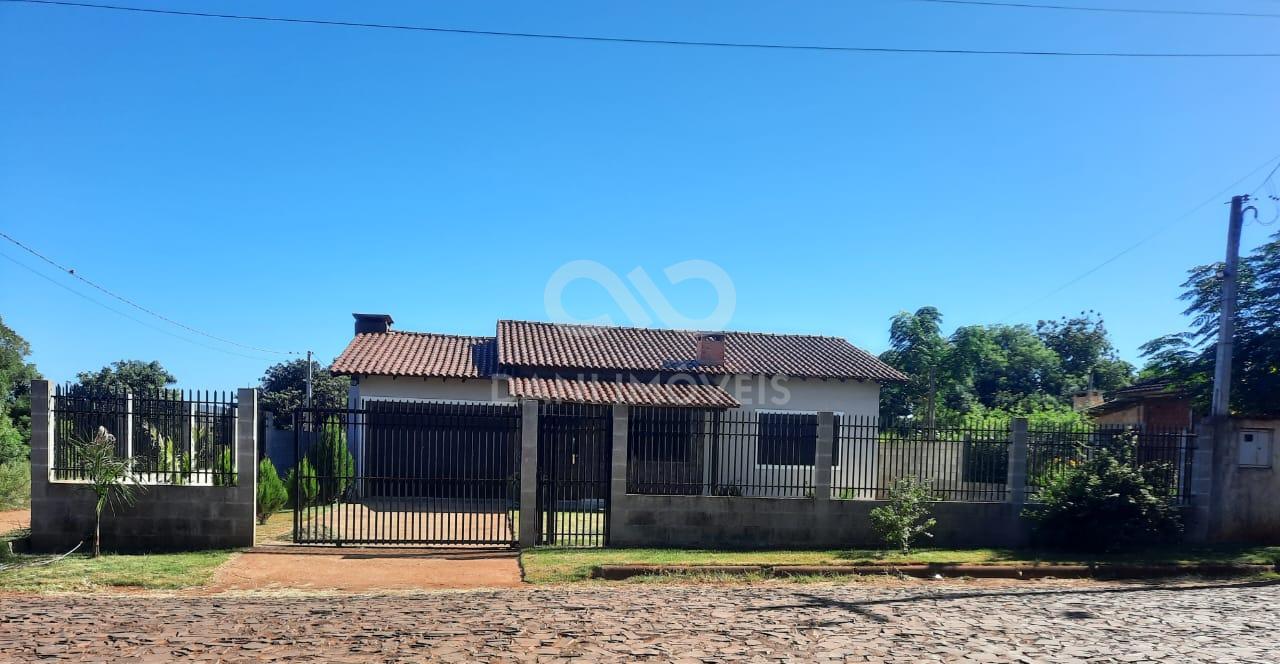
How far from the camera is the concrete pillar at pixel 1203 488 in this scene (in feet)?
37.8

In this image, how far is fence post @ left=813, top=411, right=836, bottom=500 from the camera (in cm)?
1109

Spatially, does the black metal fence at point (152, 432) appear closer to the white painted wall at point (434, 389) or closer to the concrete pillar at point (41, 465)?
the concrete pillar at point (41, 465)

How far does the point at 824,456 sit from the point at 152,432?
928 centimetres

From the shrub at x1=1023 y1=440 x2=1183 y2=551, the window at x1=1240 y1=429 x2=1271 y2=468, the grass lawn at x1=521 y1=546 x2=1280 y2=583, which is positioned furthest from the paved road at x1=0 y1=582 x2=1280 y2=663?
the window at x1=1240 y1=429 x2=1271 y2=468

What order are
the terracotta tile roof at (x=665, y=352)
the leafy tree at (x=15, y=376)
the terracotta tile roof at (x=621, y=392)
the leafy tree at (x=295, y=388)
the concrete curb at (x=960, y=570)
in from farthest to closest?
the leafy tree at (x=295, y=388), the leafy tree at (x=15, y=376), the terracotta tile roof at (x=665, y=352), the terracotta tile roof at (x=621, y=392), the concrete curb at (x=960, y=570)

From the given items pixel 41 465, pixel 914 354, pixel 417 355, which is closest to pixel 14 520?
pixel 41 465

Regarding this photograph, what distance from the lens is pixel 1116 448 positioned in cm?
1120

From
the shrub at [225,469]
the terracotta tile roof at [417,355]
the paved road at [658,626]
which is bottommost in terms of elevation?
the paved road at [658,626]

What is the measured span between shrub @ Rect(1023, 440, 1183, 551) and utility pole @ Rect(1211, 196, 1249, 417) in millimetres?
1632

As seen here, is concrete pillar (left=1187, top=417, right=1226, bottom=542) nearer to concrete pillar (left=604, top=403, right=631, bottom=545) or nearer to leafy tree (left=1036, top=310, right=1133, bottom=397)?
concrete pillar (left=604, top=403, right=631, bottom=545)

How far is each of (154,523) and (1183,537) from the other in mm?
14843

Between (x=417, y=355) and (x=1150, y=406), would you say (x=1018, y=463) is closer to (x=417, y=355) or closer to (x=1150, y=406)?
(x=1150, y=406)

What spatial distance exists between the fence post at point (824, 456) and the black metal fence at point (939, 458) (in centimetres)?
34

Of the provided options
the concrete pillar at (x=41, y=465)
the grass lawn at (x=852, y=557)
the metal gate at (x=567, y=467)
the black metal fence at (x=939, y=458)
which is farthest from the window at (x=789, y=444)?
the concrete pillar at (x=41, y=465)
